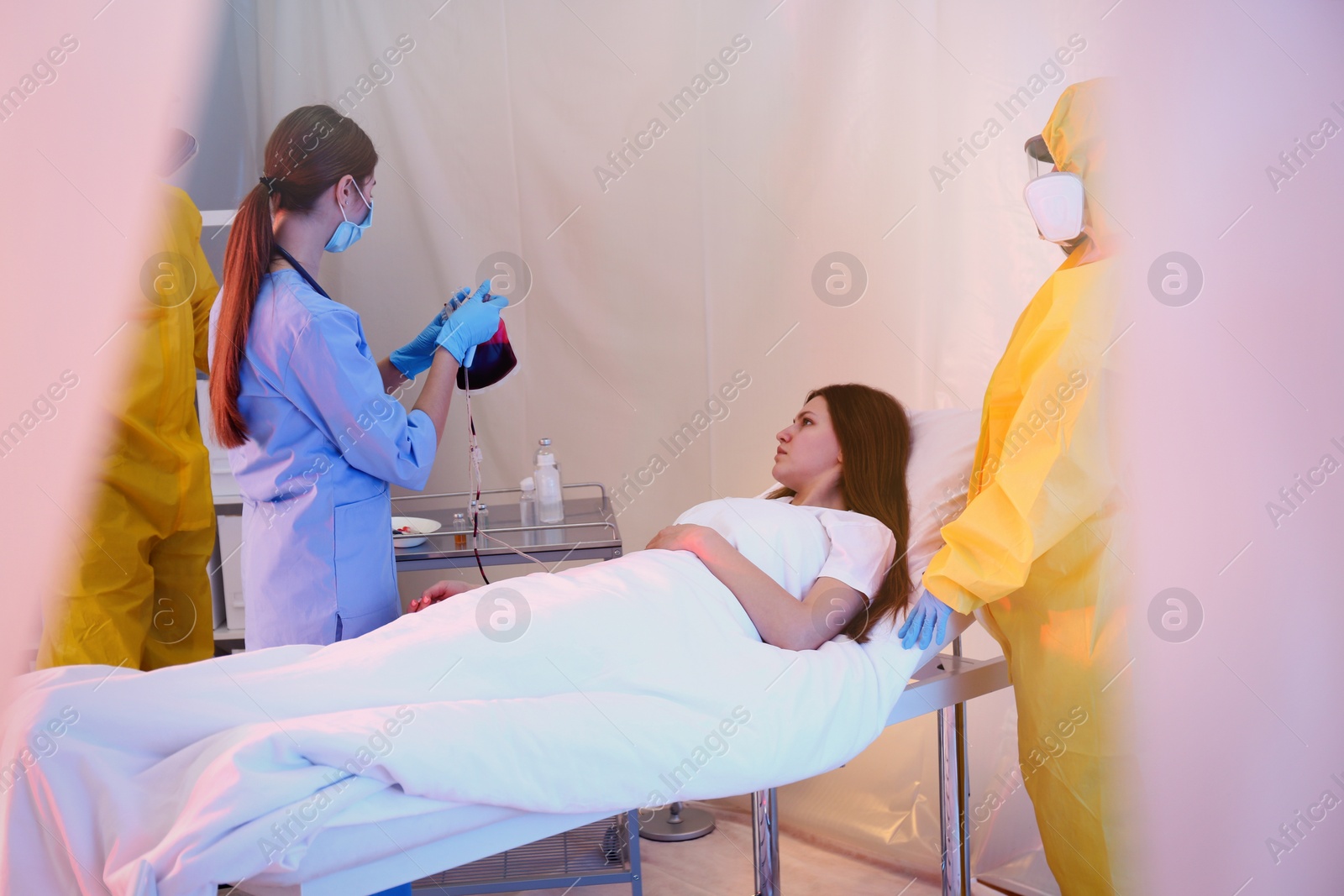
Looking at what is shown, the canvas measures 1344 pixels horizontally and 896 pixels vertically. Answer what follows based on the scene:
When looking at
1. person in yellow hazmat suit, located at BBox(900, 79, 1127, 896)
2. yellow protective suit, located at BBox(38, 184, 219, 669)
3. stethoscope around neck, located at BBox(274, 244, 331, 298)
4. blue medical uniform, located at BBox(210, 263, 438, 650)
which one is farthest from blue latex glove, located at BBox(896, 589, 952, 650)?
→ yellow protective suit, located at BBox(38, 184, 219, 669)

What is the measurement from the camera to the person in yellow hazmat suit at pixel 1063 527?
1.33 m

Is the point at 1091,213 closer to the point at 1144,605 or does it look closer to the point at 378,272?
the point at 1144,605

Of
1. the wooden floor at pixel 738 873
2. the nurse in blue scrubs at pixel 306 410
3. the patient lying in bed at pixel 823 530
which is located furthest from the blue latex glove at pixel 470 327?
the wooden floor at pixel 738 873

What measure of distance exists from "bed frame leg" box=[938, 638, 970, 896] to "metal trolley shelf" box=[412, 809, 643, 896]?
0.53 metres

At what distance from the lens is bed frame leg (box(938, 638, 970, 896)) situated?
154cm

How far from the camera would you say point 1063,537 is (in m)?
1.37

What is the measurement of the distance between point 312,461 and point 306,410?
0.08 m

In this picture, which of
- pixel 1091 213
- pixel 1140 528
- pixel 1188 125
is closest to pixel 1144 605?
pixel 1140 528

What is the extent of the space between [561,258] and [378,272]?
0.55 metres

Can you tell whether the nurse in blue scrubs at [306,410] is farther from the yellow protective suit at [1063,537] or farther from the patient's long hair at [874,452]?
the yellow protective suit at [1063,537]

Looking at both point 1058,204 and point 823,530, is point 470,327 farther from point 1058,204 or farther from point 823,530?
point 1058,204

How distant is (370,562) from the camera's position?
155 cm

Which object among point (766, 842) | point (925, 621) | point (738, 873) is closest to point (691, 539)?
point (925, 621)

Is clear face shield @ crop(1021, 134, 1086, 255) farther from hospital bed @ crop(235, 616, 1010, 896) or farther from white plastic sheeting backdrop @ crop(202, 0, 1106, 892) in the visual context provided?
hospital bed @ crop(235, 616, 1010, 896)
